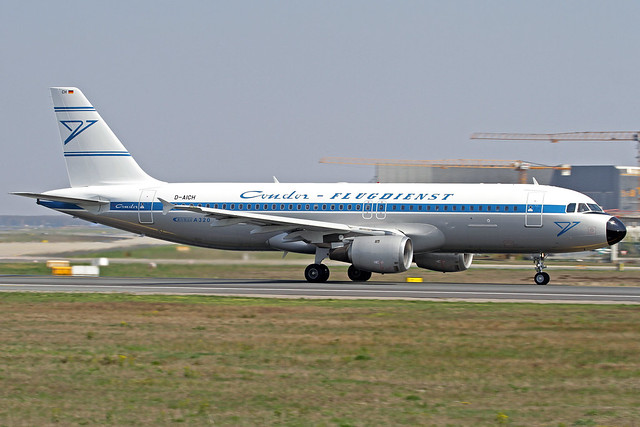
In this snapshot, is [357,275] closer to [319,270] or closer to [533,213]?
[319,270]

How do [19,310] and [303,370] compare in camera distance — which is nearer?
[303,370]

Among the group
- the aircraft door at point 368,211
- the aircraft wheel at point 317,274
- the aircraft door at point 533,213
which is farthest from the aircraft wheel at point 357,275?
the aircraft door at point 533,213

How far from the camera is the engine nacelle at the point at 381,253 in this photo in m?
34.8

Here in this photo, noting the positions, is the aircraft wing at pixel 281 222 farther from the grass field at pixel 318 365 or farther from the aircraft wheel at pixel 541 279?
the grass field at pixel 318 365

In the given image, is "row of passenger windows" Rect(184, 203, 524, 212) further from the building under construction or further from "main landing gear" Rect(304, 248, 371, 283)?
the building under construction

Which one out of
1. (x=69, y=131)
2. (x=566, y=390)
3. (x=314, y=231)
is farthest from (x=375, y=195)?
(x=566, y=390)

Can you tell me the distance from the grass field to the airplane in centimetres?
1143

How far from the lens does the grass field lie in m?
11.9

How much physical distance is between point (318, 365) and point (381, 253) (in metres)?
19.4

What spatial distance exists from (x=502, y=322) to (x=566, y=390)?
830 centimetres

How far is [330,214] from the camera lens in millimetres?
38625

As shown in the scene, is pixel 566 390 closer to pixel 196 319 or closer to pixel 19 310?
pixel 196 319

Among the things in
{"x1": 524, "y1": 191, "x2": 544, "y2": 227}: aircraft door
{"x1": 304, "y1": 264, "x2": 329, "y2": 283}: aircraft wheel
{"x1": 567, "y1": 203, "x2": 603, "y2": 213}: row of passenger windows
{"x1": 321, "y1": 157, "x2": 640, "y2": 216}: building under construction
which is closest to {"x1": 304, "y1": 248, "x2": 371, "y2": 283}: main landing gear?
{"x1": 304, "y1": 264, "x2": 329, "y2": 283}: aircraft wheel

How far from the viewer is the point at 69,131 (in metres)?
42.7
